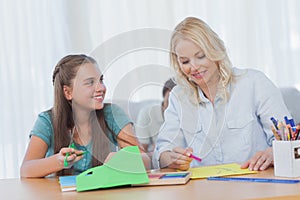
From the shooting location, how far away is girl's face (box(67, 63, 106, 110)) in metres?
1.31

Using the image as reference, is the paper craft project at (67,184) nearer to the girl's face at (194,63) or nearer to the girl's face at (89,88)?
the girl's face at (89,88)

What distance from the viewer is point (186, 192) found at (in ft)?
3.72

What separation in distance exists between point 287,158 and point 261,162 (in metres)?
0.14

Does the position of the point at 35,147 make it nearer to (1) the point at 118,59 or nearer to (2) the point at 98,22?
(1) the point at 118,59

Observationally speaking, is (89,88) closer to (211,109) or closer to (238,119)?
(211,109)

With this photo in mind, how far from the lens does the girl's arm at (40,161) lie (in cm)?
144

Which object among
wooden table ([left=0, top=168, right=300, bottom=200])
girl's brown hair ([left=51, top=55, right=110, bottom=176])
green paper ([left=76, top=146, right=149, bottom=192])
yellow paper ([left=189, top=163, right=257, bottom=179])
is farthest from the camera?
girl's brown hair ([left=51, top=55, right=110, bottom=176])

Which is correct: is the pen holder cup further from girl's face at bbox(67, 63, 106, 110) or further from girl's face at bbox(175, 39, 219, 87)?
girl's face at bbox(67, 63, 106, 110)

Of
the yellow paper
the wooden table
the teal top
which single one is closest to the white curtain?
the teal top

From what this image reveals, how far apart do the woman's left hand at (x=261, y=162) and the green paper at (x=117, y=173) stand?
30 centimetres

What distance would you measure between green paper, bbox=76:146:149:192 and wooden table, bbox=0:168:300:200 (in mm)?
18

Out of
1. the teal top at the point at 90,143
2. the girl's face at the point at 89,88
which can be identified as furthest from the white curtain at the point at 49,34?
the girl's face at the point at 89,88

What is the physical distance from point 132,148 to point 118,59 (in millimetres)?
220

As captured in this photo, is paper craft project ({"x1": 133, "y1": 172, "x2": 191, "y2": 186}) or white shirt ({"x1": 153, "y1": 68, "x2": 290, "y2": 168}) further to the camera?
white shirt ({"x1": 153, "y1": 68, "x2": 290, "y2": 168})
